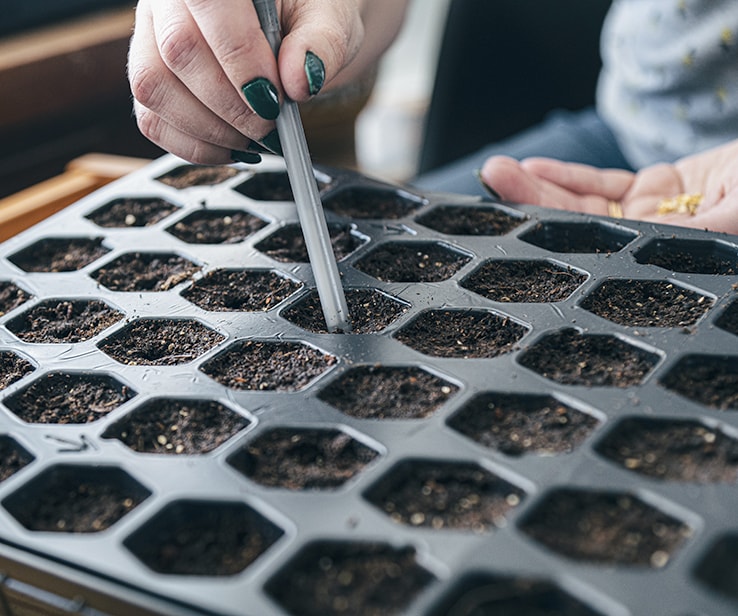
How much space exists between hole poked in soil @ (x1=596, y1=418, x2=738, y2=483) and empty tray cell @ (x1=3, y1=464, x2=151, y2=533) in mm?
291

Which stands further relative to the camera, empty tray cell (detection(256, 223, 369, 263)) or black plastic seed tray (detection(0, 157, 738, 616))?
empty tray cell (detection(256, 223, 369, 263))

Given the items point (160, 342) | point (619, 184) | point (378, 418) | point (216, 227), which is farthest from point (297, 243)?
point (619, 184)

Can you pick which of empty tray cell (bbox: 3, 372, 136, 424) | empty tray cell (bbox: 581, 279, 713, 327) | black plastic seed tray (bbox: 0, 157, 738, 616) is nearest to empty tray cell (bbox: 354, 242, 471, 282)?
black plastic seed tray (bbox: 0, 157, 738, 616)

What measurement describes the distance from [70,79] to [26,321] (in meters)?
0.90

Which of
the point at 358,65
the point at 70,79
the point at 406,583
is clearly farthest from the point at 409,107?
the point at 406,583

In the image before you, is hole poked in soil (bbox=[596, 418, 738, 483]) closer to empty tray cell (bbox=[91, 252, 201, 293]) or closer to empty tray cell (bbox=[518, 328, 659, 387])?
empty tray cell (bbox=[518, 328, 659, 387])

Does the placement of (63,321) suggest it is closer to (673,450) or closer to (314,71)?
(314,71)

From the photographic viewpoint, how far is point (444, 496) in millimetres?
475

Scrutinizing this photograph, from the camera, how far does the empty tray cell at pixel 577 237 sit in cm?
76

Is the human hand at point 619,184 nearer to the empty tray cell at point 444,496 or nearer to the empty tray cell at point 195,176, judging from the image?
the empty tray cell at point 195,176

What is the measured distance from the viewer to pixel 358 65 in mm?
1067

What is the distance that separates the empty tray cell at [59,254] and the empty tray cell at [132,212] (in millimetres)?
43

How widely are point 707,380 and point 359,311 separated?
0.27 metres

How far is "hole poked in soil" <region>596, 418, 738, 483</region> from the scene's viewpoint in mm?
477
